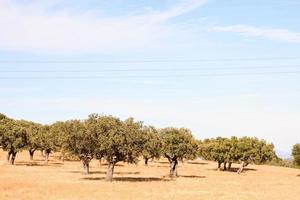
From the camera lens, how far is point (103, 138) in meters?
75.1

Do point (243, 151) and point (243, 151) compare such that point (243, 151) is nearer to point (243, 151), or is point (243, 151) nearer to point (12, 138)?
point (243, 151)

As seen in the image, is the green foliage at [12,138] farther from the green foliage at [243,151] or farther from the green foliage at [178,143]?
the green foliage at [243,151]

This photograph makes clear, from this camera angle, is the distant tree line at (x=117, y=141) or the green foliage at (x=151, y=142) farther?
the green foliage at (x=151, y=142)

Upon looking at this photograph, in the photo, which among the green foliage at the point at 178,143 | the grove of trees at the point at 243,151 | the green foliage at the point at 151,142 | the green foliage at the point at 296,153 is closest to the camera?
the green foliage at the point at 151,142

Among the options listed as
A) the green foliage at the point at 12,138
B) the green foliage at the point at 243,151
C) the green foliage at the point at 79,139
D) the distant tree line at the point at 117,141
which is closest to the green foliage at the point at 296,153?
the green foliage at the point at 243,151

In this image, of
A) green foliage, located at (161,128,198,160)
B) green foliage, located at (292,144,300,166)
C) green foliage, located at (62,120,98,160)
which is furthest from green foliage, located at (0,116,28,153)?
green foliage, located at (292,144,300,166)

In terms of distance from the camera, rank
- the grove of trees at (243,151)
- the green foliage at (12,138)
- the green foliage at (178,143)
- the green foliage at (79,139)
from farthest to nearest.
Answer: the grove of trees at (243,151), the green foliage at (12,138), the green foliage at (178,143), the green foliage at (79,139)

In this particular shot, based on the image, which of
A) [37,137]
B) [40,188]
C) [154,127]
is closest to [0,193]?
[40,188]

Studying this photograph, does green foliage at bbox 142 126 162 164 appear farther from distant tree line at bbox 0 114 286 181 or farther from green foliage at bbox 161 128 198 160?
green foliage at bbox 161 128 198 160

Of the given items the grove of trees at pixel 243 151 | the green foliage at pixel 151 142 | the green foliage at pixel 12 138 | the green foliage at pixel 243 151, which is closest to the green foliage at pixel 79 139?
the green foliage at pixel 151 142

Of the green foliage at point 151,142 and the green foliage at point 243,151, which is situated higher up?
the green foliage at point 243,151

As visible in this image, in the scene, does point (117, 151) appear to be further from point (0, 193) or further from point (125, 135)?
point (0, 193)

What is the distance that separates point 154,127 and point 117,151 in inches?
457

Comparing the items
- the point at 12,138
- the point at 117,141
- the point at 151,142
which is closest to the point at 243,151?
the point at 151,142
